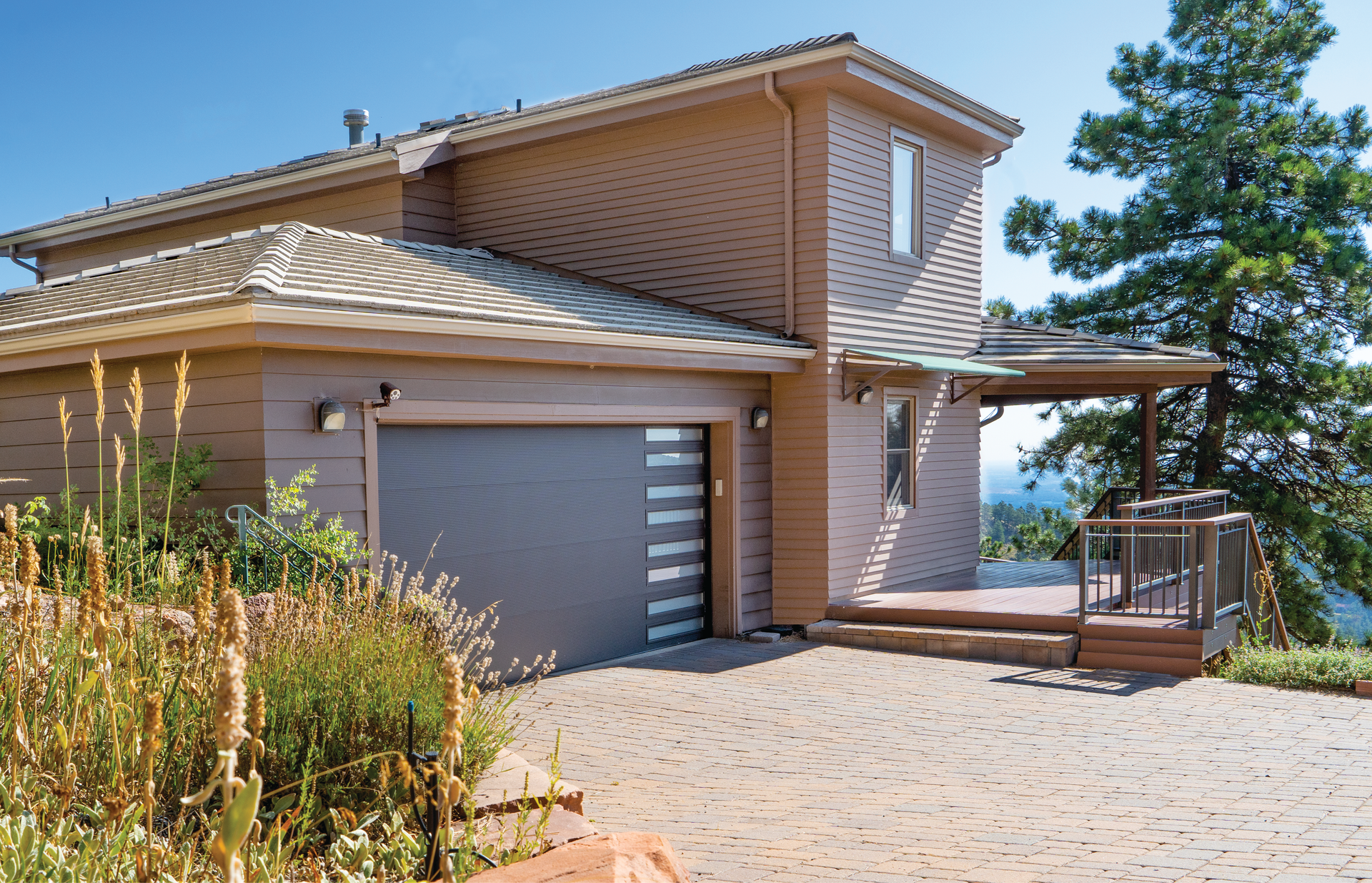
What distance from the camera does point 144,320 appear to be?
274 inches

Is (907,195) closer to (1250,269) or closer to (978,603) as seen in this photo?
(978,603)

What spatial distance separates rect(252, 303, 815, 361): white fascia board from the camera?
21.6 ft

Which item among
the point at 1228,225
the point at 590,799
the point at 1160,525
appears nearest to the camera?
the point at 590,799

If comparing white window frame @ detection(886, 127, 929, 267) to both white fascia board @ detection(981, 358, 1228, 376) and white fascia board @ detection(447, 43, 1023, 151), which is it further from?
white fascia board @ detection(981, 358, 1228, 376)

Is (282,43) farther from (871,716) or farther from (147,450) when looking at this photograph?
(871,716)

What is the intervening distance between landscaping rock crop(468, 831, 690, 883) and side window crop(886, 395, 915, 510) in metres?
8.62

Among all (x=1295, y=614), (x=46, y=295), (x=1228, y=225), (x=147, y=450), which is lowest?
(x=1295, y=614)

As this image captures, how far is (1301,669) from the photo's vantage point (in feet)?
27.7

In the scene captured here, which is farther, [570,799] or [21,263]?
[21,263]

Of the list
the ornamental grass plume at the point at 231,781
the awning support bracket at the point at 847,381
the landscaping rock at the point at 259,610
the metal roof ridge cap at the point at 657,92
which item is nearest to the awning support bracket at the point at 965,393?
the awning support bracket at the point at 847,381

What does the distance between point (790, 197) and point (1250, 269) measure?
972cm

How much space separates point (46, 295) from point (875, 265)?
852cm

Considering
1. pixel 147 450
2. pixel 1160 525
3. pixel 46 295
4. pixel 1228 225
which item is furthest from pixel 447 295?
pixel 1228 225

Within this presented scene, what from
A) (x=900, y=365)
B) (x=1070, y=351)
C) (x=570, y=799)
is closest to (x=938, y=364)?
(x=900, y=365)
